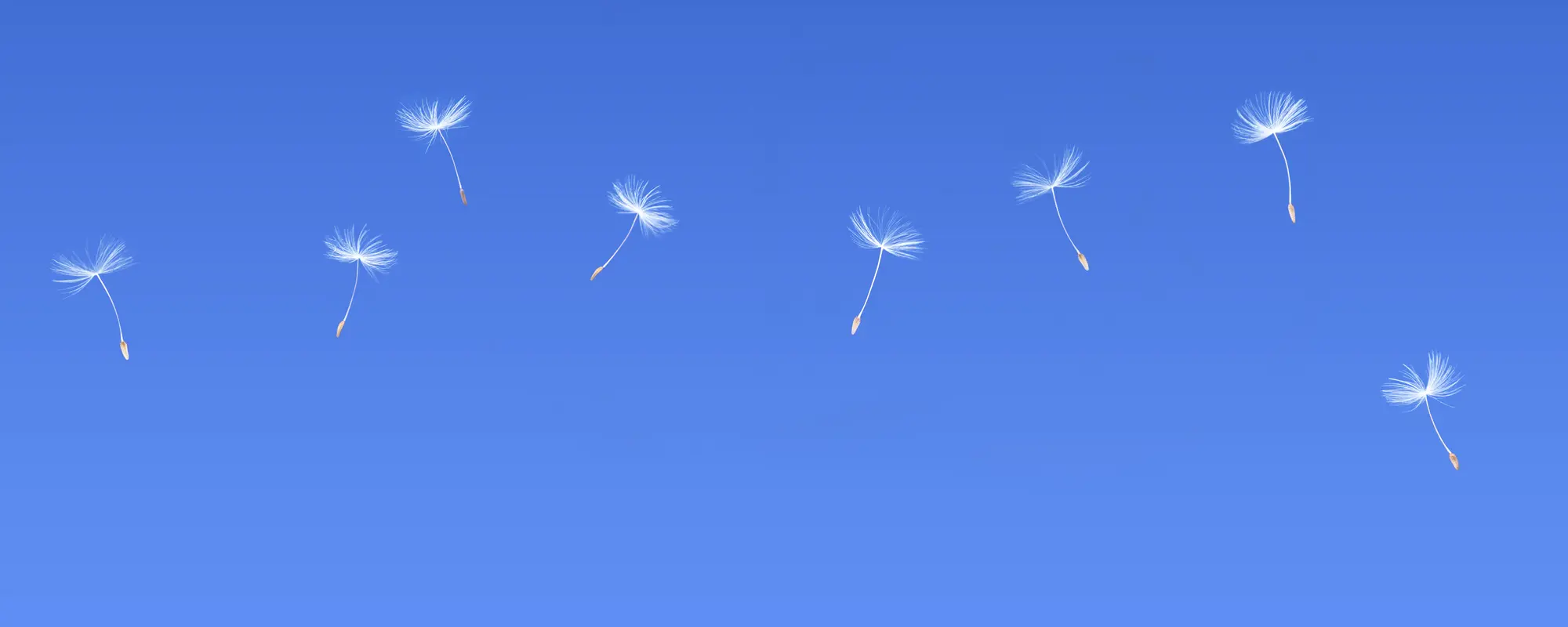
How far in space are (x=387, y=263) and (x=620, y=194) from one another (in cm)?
183

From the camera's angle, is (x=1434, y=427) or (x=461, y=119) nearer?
(x=1434, y=427)

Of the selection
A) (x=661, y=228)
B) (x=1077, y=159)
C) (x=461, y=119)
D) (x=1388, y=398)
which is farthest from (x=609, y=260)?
(x=1388, y=398)

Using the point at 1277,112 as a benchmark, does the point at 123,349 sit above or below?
below

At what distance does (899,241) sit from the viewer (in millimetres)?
8734

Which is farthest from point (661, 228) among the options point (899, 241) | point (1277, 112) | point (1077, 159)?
point (1277, 112)

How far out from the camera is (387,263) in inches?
348

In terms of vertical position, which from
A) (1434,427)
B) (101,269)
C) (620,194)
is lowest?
(1434,427)

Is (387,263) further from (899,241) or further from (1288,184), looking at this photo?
(1288,184)

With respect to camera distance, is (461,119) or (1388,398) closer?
(1388,398)

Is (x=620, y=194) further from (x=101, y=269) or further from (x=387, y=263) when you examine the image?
(x=101, y=269)

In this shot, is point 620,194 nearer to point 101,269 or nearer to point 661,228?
point 661,228

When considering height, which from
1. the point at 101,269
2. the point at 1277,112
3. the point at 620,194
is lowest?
the point at 101,269

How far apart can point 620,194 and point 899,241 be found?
2.12 meters

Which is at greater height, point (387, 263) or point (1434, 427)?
point (387, 263)
